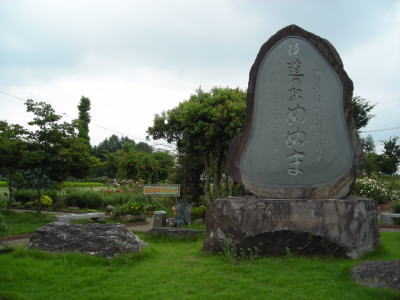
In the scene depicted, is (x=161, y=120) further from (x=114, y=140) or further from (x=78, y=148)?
(x=114, y=140)

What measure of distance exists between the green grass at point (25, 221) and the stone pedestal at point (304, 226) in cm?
680

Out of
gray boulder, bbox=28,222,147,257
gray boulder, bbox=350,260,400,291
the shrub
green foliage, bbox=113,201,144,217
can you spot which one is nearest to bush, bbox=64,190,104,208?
green foliage, bbox=113,201,144,217

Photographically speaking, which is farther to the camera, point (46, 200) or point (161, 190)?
point (46, 200)

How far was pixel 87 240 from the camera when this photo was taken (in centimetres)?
627

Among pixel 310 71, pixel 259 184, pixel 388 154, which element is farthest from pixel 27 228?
pixel 388 154

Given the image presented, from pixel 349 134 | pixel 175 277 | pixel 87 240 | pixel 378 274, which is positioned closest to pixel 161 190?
pixel 87 240

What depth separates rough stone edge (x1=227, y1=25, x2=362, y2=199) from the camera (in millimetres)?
6289

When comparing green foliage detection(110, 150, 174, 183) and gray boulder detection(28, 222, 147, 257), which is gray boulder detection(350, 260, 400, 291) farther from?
green foliage detection(110, 150, 174, 183)

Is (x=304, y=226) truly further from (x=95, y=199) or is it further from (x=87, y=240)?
(x=95, y=199)

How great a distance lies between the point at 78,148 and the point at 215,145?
4656mm

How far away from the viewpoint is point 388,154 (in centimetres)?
2875

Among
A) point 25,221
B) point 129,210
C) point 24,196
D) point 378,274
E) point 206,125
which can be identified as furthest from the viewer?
point 24,196

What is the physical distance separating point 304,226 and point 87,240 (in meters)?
3.49

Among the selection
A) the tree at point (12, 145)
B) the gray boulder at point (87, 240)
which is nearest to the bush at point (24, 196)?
the tree at point (12, 145)
